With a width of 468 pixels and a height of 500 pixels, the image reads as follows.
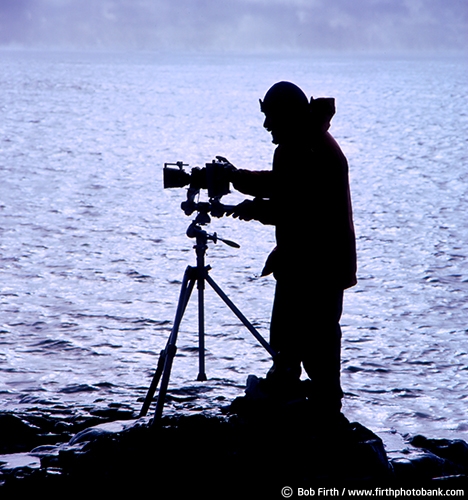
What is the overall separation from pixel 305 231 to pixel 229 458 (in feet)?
3.81

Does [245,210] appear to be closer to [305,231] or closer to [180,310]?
[305,231]

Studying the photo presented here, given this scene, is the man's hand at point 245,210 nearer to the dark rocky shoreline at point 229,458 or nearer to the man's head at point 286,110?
the man's head at point 286,110

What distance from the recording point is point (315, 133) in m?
4.18

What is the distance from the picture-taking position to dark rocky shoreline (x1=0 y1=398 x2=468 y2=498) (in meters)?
3.77

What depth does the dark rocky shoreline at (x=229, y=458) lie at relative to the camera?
3.77 meters

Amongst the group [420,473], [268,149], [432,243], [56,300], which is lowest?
[420,473]

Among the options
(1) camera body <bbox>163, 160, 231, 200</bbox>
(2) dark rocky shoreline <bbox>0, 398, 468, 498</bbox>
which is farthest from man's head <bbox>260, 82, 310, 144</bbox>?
(2) dark rocky shoreline <bbox>0, 398, 468, 498</bbox>

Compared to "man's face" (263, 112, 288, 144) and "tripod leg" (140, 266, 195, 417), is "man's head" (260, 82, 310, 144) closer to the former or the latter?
"man's face" (263, 112, 288, 144)

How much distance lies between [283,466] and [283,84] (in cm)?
177

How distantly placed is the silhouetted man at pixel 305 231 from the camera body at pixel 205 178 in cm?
10

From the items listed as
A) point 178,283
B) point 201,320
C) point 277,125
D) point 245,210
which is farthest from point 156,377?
point 178,283

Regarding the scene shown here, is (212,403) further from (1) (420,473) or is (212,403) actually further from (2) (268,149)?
(2) (268,149)

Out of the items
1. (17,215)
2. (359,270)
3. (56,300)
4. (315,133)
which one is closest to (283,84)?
(315,133)

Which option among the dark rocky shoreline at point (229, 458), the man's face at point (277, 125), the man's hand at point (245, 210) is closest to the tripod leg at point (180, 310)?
the dark rocky shoreline at point (229, 458)
